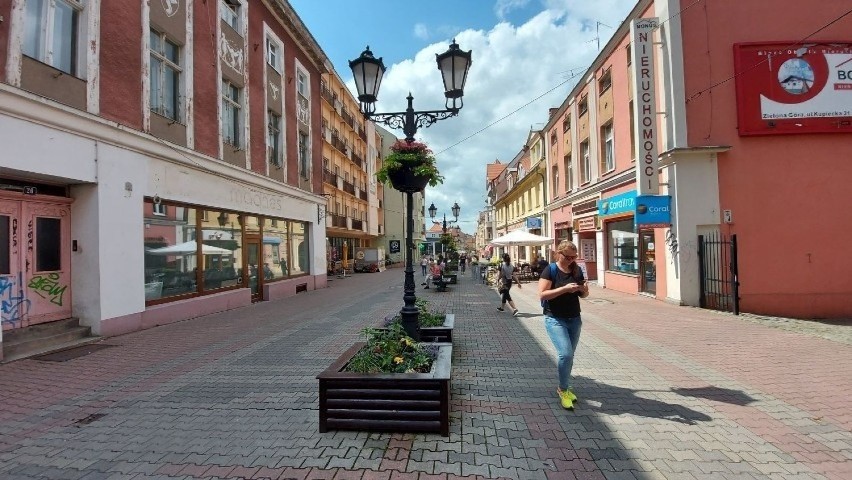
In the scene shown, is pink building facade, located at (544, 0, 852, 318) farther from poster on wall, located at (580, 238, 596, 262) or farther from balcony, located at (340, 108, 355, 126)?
balcony, located at (340, 108, 355, 126)

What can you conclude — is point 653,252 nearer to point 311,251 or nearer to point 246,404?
point 246,404

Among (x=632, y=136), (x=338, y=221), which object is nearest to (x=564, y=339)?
(x=632, y=136)

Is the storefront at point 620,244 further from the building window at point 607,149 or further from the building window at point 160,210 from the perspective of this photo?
the building window at point 160,210

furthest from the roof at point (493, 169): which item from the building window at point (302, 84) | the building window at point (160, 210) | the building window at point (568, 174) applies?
the building window at point (160, 210)

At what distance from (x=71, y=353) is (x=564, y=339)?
7706 mm

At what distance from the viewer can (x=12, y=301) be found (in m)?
7.00

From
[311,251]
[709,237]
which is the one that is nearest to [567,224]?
[709,237]

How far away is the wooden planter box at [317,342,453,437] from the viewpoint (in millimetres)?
3598

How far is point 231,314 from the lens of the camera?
11391 mm

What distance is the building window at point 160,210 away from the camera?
9.69 meters

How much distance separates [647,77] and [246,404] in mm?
12210

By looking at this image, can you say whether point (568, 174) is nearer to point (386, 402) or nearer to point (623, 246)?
point (623, 246)

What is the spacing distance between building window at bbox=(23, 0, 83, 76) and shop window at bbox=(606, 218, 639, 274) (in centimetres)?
1489

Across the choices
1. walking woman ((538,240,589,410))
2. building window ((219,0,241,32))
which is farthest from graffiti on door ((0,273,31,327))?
building window ((219,0,241,32))
